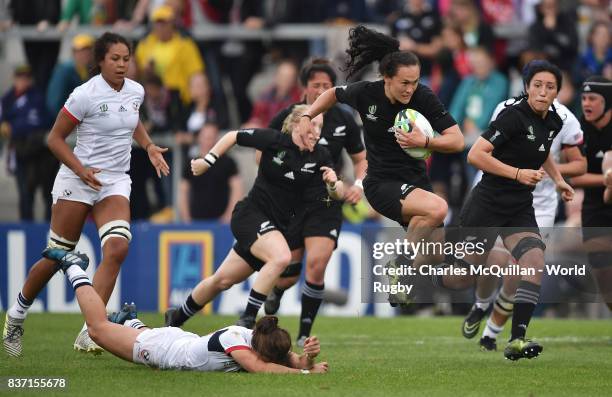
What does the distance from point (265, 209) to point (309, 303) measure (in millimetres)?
1188

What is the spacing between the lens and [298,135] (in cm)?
1150

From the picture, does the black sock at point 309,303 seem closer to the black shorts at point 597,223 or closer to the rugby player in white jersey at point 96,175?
the rugby player in white jersey at point 96,175

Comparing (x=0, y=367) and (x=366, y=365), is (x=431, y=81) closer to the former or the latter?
(x=366, y=365)

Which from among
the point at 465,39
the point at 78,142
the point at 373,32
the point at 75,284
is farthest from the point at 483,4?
the point at 75,284

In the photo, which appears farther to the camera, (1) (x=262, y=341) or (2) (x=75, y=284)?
(2) (x=75, y=284)

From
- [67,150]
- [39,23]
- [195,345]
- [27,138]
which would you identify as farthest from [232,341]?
[39,23]

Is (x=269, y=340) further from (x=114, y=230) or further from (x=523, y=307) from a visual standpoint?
(x=523, y=307)

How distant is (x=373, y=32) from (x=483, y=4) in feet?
27.0

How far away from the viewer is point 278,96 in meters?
18.4

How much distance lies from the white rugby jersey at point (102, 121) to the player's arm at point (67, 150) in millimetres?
57

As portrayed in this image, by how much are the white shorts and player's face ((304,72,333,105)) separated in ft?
7.52

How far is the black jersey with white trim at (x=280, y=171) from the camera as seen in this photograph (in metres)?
11.9

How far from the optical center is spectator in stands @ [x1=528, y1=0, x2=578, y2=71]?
703 inches

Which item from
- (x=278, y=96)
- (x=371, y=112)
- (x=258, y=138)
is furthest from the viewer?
(x=278, y=96)
